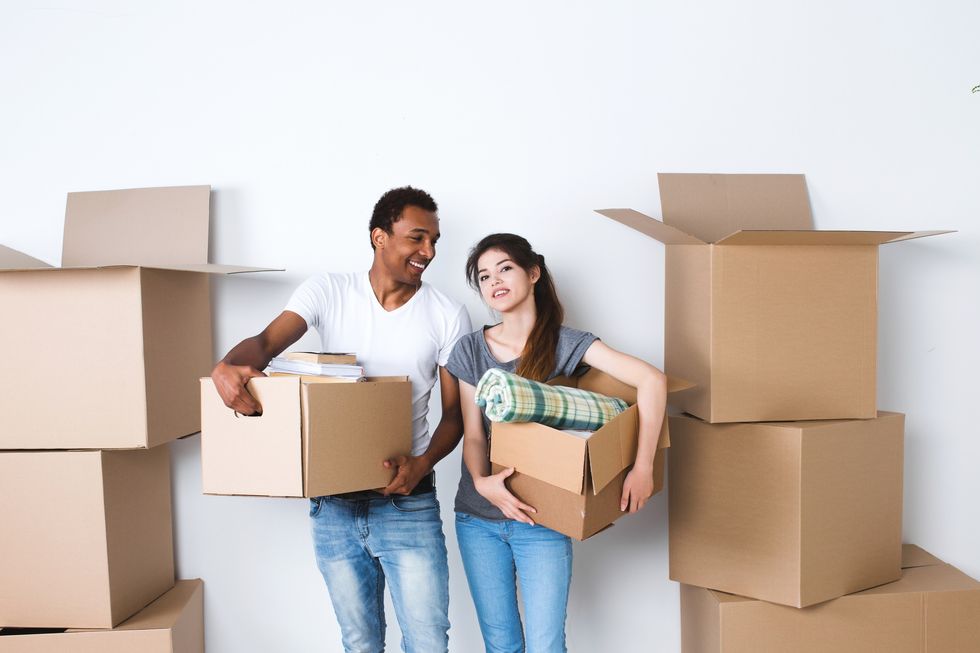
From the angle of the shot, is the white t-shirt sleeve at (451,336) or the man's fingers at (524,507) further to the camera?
the white t-shirt sleeve at (451,336)

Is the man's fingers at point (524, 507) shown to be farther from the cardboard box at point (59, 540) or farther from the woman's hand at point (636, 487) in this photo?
the cardboard box at point (59, 540)

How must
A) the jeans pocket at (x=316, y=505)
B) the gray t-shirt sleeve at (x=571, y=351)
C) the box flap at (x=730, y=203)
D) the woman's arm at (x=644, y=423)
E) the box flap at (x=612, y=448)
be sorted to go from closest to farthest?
the box flap at (x=612, y=448) < the woman's arm at (x=644, y=423) < the gray t-shirt sleeve at (x=571, y=351) < the jeans pocket at (x=316, y=505) < the box flap at (x=730, y=203)

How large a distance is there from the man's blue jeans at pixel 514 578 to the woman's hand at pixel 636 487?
0.18 metres

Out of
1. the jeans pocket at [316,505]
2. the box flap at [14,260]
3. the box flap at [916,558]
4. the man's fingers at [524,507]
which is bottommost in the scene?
the box flap at [916,558]

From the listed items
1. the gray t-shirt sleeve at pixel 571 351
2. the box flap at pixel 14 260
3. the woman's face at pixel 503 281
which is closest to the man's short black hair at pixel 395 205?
the woman's face at pixel 503 281

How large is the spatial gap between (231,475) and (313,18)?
49.5 inches

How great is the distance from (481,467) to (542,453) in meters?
0.24

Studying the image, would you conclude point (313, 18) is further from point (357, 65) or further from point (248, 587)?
point (248, 587)

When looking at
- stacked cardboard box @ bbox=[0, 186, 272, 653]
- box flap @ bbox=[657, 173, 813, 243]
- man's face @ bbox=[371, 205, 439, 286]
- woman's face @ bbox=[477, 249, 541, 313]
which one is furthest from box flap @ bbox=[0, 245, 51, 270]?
box flap @ bbox=[657, 173, 813, 243]

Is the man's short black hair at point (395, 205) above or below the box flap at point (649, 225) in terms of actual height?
above

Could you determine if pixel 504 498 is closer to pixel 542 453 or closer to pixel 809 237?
→ pixel 542 453

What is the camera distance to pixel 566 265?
1933 millimetres

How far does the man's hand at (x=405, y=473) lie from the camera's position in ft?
4.90

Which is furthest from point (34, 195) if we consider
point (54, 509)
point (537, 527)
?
point (537, 527)
